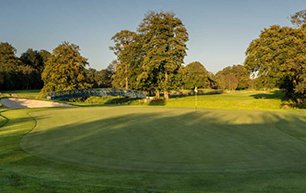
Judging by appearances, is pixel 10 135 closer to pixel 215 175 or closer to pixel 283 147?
pixel 215 175

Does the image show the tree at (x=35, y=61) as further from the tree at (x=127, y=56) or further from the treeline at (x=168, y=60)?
the tree at (x=127, y=56)

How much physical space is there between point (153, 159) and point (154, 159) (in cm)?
3

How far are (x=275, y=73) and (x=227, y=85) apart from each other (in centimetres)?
7319

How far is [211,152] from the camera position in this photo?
10.8 meters

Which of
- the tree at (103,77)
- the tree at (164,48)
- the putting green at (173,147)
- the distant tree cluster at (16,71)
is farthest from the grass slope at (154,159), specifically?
the tree at (103,77)

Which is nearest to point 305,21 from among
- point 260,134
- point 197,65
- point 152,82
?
point 152,82

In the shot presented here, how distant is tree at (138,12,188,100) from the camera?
177ft

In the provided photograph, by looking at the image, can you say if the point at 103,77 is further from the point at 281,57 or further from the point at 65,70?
the point at 281,57

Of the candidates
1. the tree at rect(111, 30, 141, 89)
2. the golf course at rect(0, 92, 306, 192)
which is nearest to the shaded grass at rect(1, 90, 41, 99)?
the tree at rect(111, 30, 141, 89)

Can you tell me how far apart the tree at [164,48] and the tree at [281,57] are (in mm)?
12470

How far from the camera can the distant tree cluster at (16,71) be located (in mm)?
91469

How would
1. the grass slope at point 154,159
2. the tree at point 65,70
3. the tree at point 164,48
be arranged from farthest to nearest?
the tree at point 65,70, the tree at point 164,48, the grass slope at point 154,159

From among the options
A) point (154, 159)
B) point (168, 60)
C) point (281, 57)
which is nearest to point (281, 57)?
point (281, 57)

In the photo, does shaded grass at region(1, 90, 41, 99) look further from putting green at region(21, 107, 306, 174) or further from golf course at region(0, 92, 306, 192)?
putting green at region(21, 107, 306, 174)
